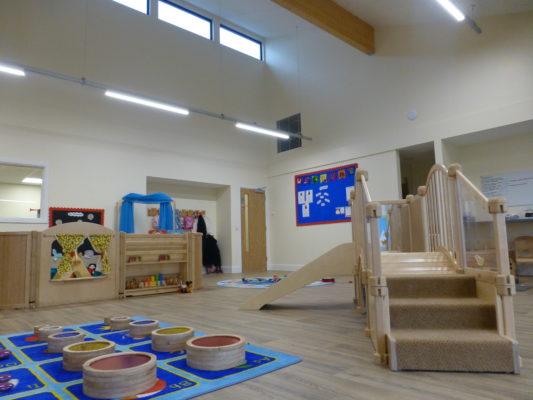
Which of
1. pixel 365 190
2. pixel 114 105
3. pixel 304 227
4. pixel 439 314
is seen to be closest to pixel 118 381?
pixel 439 314

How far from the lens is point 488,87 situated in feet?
24.8

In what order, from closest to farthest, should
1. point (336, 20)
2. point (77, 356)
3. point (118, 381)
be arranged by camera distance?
point (118, 381), point (77, 356), point (336, 20)

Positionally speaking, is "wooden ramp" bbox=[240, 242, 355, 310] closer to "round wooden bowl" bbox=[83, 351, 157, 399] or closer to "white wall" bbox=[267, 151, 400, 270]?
"round wooden bowl" bbox=[83, 351, 157, 399]

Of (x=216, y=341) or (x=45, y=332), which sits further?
(x=45, y=332)

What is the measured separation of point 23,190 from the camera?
28.3 feet

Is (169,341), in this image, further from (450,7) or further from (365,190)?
(450,7)

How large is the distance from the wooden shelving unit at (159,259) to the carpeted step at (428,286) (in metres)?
4.86

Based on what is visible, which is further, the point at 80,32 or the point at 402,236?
the point at 80,32

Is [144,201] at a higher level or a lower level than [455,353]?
higher

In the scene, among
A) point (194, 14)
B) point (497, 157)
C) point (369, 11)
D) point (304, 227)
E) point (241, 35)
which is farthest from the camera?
point (241, 35)

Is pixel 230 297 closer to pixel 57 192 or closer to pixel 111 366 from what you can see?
pixel 111 366

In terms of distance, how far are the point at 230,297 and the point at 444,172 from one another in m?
3.81

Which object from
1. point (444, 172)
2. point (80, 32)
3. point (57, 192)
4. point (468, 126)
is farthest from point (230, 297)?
point (80, 32)

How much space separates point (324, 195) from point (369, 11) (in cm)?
458
